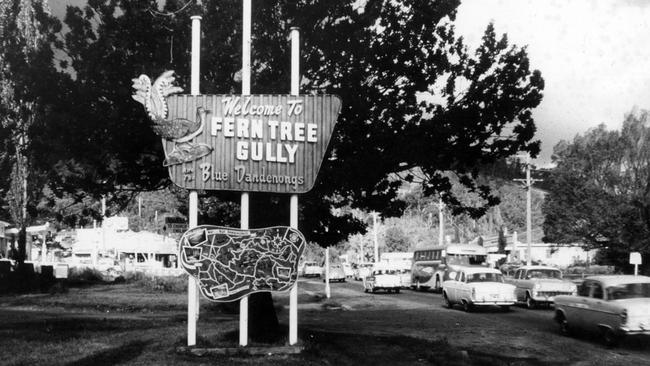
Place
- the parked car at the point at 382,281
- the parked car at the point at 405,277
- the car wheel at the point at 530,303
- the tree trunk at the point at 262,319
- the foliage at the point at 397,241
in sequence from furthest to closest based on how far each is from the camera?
the foliage at the point at 397,241
the parked car at the point at 405,277
the parked car at the point at 382,281
the car wheel at the point at 530,303
the tree trunk at the point at 262,319

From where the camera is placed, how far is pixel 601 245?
52.2 metres

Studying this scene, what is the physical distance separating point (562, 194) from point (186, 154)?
47891mm

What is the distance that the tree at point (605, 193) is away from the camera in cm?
4800

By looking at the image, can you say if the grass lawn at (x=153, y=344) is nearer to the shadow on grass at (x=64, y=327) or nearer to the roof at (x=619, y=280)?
the shadow on grass at (x=64, y=327)

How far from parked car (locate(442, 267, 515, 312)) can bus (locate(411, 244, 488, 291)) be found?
13544 mm

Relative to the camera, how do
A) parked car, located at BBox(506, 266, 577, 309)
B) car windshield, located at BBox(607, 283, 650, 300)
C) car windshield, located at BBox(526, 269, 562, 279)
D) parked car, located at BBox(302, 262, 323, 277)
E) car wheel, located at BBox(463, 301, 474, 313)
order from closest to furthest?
1. car windshield, located at BBox(607, 283, 650, 300)
2. car wheel, located at BBox(463, 301, 474, 313)
3. parked car, located at BBox(506, 266, 577, 309)
4. car windshield, located at BBox(526, 269, 562, 279)
5. parked car, located at BBox(302, 262, 323, 277)

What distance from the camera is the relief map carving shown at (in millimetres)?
11711

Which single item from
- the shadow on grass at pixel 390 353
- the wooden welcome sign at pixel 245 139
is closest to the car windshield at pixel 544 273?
the shadow on grass at pixel 390 353

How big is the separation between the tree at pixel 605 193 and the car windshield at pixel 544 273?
2061 cm

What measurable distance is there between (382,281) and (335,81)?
2840cm

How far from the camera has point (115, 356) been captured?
1145cm

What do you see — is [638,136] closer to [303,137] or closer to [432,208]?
[303,137]

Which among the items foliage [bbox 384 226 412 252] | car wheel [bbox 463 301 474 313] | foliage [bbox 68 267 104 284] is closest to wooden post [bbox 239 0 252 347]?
car wheel [bbox 463 301 474 313]

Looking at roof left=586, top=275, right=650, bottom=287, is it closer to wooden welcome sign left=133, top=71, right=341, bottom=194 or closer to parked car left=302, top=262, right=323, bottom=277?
wooden welcome sign left=133, top=71, right=341, bottom=194
